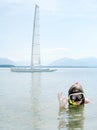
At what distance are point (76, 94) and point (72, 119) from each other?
1571 mm

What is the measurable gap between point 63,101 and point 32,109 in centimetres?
491

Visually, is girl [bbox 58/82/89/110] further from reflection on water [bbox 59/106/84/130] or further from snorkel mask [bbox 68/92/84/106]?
reflection on water [bbox 59/106/84/130]

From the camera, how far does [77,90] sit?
11078 millimetres

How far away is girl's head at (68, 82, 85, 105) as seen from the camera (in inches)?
436

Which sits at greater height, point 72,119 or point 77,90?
point 77,90

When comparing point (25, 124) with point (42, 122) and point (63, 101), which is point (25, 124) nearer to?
point (42, 122)

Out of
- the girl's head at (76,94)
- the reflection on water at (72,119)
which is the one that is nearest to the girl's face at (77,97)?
the girl's head at (76,94)

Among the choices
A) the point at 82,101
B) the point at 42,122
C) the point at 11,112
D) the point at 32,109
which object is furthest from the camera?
the point at 32,109

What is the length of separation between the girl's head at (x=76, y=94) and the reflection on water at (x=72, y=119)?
69cm

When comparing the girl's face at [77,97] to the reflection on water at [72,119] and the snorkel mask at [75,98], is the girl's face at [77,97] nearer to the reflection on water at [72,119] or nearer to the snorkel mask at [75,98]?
the snorkel mask at [75,98]

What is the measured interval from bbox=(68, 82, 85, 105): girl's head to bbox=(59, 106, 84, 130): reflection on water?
0.69 m

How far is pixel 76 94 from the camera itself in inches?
437

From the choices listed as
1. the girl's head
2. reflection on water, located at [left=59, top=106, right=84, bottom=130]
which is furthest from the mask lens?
reflection on water, located at [left=59, top=106, right=84, bottom=130]

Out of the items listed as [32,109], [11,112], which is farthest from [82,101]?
[32,109]
